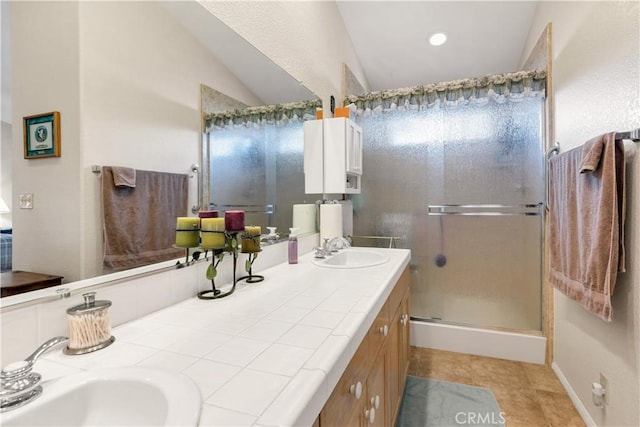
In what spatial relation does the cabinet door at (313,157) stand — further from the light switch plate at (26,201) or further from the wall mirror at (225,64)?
the light switch plate at (26,201)

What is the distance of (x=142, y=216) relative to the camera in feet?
3.00

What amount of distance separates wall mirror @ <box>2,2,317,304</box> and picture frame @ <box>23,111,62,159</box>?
0.06ft

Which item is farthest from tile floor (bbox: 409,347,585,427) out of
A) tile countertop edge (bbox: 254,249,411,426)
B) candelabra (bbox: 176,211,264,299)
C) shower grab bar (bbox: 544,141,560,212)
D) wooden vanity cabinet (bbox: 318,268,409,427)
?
candelabra (bbox: 176,211,264,299)

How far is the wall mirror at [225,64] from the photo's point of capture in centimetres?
79

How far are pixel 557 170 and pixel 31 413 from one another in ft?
7.52

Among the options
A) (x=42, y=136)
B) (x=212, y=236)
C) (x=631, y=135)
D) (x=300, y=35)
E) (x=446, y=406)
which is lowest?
(x=446, y=406)

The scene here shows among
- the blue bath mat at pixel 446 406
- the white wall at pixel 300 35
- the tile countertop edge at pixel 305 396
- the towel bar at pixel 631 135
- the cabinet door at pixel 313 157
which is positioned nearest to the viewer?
the tile countertop edge at pixel 305 396

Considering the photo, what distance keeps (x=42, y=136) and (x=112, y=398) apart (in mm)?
608

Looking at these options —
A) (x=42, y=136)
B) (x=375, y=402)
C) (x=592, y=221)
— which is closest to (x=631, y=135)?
(x=592, y=221)

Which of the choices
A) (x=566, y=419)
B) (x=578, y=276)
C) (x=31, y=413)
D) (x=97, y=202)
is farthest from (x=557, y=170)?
(x=31, y=413)

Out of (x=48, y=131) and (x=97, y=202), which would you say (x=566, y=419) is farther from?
(x=48, y=131)

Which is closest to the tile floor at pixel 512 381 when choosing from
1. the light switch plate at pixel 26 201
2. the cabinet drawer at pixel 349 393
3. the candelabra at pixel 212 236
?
the cabinet drawer at pixel 349 393

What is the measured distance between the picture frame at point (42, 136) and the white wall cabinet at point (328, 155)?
145cm

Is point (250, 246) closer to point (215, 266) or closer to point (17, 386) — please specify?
point (215, 266)
